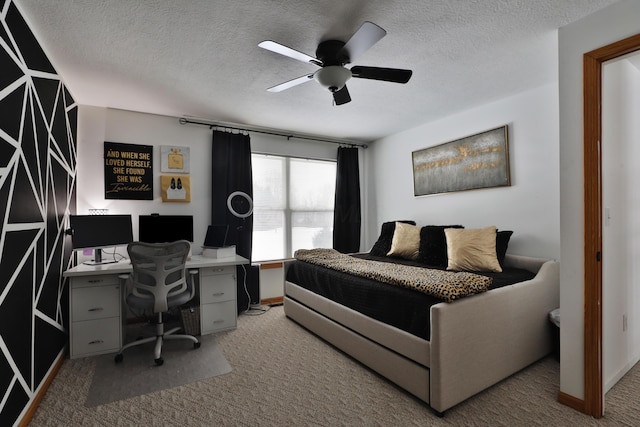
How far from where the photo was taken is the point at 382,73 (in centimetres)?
215

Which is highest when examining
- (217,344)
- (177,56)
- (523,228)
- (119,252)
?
(177,56)

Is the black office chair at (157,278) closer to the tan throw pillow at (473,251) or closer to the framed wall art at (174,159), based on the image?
the framed wall art at (174,159)

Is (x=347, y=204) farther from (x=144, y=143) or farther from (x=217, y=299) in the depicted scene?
(x=144, y=143)

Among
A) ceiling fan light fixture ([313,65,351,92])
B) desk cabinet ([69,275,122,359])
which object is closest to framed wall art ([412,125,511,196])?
ceiling fan light fixture ([313,65,351,92])

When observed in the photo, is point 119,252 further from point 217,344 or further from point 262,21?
point 262,21

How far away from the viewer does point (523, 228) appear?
3.07m

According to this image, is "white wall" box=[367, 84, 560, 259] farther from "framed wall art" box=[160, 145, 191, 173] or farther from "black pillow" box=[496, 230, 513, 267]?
"framed wall art" box=[160, 145, 191, 173]

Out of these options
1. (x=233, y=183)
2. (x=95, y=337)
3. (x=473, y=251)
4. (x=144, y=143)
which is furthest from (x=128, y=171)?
(x=473, y=251)

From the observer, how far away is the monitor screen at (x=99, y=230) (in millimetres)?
2760

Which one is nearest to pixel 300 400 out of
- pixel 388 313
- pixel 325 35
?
pixel 388 313

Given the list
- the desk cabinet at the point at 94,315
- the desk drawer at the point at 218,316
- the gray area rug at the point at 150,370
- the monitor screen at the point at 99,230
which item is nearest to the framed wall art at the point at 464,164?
the desk drawer at the point at 218,316

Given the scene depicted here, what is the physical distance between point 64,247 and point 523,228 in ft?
14.0

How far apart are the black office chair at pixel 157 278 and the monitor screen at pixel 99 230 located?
629 millimetres

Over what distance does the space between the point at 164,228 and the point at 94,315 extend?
101 centimetres
